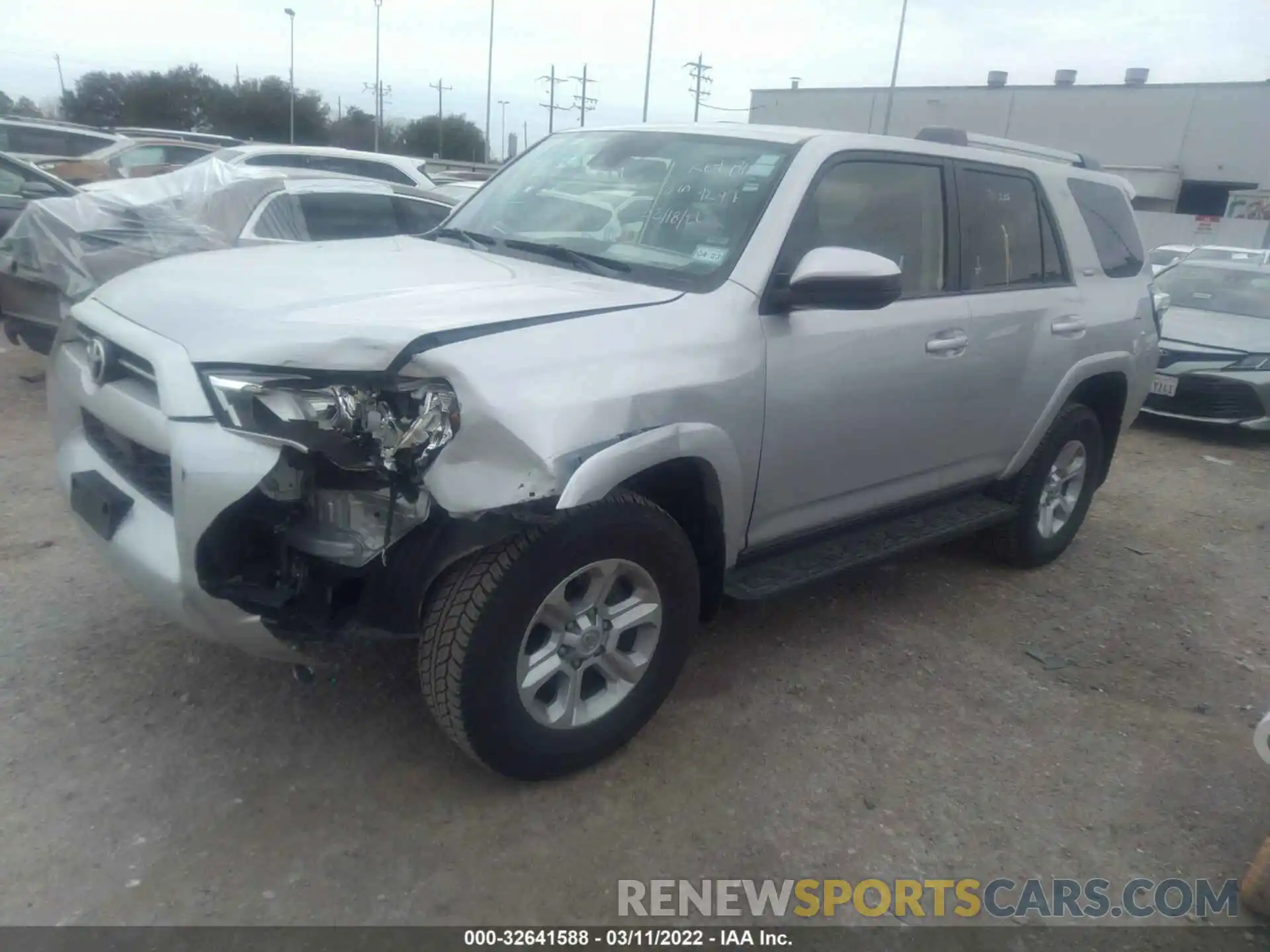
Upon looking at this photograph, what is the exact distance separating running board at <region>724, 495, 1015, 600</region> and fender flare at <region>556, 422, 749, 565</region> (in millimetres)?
152

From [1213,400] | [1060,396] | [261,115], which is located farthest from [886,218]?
[261,115]

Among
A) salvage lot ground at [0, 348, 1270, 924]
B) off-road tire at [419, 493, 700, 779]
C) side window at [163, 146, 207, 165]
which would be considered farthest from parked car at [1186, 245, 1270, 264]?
side window at [163, 146, 207, 165]

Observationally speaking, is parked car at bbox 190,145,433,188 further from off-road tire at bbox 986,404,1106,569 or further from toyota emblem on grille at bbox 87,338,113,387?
toyota emblem on grille at bbox 87,338,113,387

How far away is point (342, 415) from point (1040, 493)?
353cm

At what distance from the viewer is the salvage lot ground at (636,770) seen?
2.53m

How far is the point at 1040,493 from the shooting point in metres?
4.72

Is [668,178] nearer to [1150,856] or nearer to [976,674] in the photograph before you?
[976,674]

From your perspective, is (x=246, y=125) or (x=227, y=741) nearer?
(x=227, y=741)

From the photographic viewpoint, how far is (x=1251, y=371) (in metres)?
8.23

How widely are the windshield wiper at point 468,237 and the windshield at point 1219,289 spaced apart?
7732mm

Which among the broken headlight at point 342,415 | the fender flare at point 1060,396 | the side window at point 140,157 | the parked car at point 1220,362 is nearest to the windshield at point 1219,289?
the parked car at point 1220,362

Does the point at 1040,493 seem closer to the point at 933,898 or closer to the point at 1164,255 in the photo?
the point at 933,898

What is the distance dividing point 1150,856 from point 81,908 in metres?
2.87

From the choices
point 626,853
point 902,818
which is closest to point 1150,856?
point 902,818
